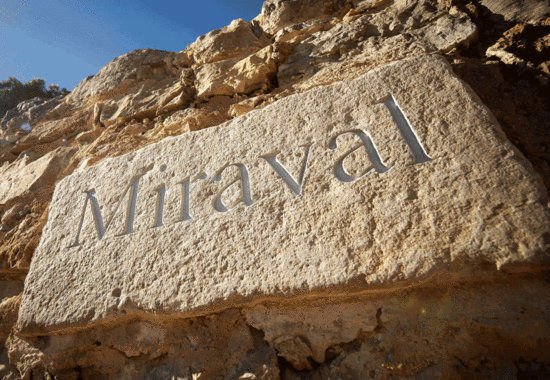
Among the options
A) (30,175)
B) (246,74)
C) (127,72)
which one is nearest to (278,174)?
(246,74)

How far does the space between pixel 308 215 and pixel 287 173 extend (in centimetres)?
23

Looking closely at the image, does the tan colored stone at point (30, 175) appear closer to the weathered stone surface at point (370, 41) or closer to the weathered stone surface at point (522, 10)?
the weathered stone surface at point (370, 41)

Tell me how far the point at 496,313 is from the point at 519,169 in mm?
458

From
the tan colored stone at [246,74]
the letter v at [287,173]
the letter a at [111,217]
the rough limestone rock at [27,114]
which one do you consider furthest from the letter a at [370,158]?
the rough limestone rock at [27,114]

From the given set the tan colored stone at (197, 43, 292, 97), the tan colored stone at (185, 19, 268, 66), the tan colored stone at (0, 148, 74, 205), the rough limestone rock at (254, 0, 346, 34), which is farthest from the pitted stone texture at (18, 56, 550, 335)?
the rough limestone rock at (254, 0, 346, 34)

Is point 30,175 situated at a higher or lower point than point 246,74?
lower

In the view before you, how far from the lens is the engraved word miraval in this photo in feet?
3.61

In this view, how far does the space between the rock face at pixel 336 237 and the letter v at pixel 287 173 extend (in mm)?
10

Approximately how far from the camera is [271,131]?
4.44 ft

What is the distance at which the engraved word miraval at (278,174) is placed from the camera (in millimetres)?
1101

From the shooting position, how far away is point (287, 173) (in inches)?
47.9

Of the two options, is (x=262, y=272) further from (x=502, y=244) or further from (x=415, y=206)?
(x=502, y=244)

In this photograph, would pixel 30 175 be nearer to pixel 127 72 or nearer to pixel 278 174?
pixel 127 72

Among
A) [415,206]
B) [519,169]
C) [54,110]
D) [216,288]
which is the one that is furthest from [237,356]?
[54,110]
